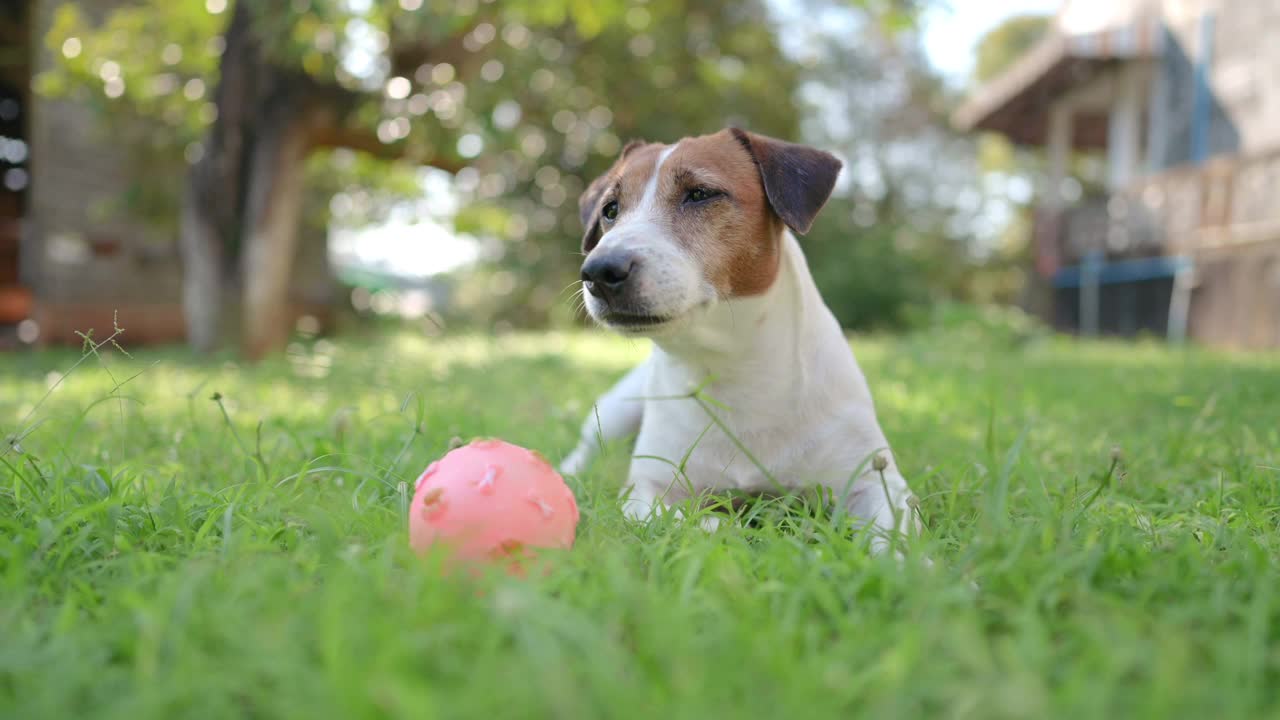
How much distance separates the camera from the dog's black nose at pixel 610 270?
8.07ft

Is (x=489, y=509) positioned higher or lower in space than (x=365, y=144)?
lower

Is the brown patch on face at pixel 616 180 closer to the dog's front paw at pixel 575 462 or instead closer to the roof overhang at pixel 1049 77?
the dog's front paw at pixel 575 462

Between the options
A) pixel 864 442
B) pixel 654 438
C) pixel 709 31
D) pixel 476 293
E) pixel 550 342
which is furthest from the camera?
pixel 476 293

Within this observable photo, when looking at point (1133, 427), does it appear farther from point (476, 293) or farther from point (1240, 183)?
point (476, 293)

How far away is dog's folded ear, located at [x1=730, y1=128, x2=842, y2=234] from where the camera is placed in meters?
2.79

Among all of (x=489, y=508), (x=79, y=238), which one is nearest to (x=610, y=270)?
(x=489, y=508)

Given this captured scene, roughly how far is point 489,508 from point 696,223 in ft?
4.39

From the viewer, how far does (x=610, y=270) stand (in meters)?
2.46

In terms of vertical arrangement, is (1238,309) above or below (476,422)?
below

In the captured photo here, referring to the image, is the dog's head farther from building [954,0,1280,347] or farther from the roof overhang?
the roof overhang

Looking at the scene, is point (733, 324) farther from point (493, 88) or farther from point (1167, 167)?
point (1167, 167)

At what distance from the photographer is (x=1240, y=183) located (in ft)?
34.2

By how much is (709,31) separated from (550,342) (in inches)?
305

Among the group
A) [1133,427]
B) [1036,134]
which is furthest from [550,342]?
[1036,134]
